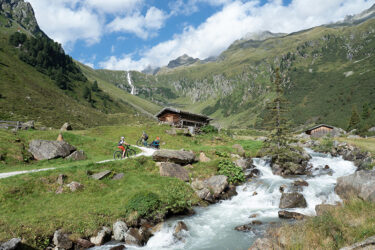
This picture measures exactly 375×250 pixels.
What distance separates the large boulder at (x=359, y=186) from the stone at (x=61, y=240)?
18.5m

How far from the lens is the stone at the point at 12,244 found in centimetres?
1024

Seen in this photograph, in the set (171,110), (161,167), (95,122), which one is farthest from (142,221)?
(95,122)

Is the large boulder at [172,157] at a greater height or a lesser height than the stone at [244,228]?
greater

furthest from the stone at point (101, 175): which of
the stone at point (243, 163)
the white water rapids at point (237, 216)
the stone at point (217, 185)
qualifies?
the stone at point (243, 163)

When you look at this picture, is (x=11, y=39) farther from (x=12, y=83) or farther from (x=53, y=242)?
(x=53, y=242)

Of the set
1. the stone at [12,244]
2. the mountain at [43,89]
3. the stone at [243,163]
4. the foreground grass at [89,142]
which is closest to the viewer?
the stone at [12,244]

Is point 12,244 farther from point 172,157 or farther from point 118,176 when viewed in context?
point 172,157

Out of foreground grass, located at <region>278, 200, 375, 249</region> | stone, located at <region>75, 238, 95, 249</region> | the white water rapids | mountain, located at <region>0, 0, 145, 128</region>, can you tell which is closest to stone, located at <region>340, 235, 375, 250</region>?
foreground grass, located at <region>278, 200, 375, 249</region>

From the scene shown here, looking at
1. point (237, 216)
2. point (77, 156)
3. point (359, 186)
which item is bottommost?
point (237, 216)

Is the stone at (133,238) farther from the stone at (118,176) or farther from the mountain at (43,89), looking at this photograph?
the mountain at (43,89)

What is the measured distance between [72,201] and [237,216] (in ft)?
43.7

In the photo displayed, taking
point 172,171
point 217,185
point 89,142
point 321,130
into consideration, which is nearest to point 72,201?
point 172,171

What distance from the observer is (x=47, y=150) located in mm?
24547

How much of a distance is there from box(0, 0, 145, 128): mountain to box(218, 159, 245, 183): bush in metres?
68.5
